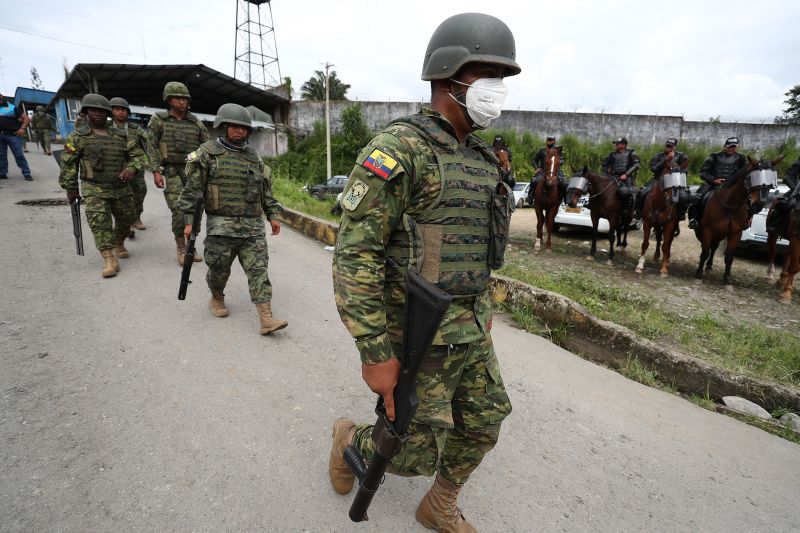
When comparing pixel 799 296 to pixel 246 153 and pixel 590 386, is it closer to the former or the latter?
pixel 590 386

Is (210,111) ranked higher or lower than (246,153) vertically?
higher

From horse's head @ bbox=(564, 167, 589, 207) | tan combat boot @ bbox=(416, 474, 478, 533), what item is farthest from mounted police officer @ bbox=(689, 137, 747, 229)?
tan combat boot @ bbox=(416, 474, 478, 533)

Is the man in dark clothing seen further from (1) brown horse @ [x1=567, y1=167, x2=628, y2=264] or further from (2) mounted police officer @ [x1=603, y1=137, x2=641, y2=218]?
(2) mounted police officer @ [x1=603, y1=137, x2=641, y2=218]

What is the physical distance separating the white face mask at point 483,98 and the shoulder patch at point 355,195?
0.57 metres

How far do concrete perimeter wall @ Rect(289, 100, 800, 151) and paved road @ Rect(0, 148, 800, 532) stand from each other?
2262cm

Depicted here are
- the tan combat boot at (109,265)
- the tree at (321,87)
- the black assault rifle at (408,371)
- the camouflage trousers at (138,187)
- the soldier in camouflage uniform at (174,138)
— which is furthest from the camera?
the tree at (321,87)

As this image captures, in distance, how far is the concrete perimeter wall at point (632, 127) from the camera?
22.2 m

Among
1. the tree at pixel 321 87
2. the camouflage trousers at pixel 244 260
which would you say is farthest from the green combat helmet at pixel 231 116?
the tree at pixel 321 87

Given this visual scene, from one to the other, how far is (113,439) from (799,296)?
8559mm

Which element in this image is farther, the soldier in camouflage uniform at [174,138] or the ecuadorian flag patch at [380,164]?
the soldier in camouflage uniform at [174,138]

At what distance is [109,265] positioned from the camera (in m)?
4.75

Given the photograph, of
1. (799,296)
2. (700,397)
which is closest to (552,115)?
(799,296)

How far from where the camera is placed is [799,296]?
19.9 ft

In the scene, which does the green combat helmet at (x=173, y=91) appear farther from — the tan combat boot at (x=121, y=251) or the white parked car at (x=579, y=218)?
the white parked car at (x=579, y=218)
